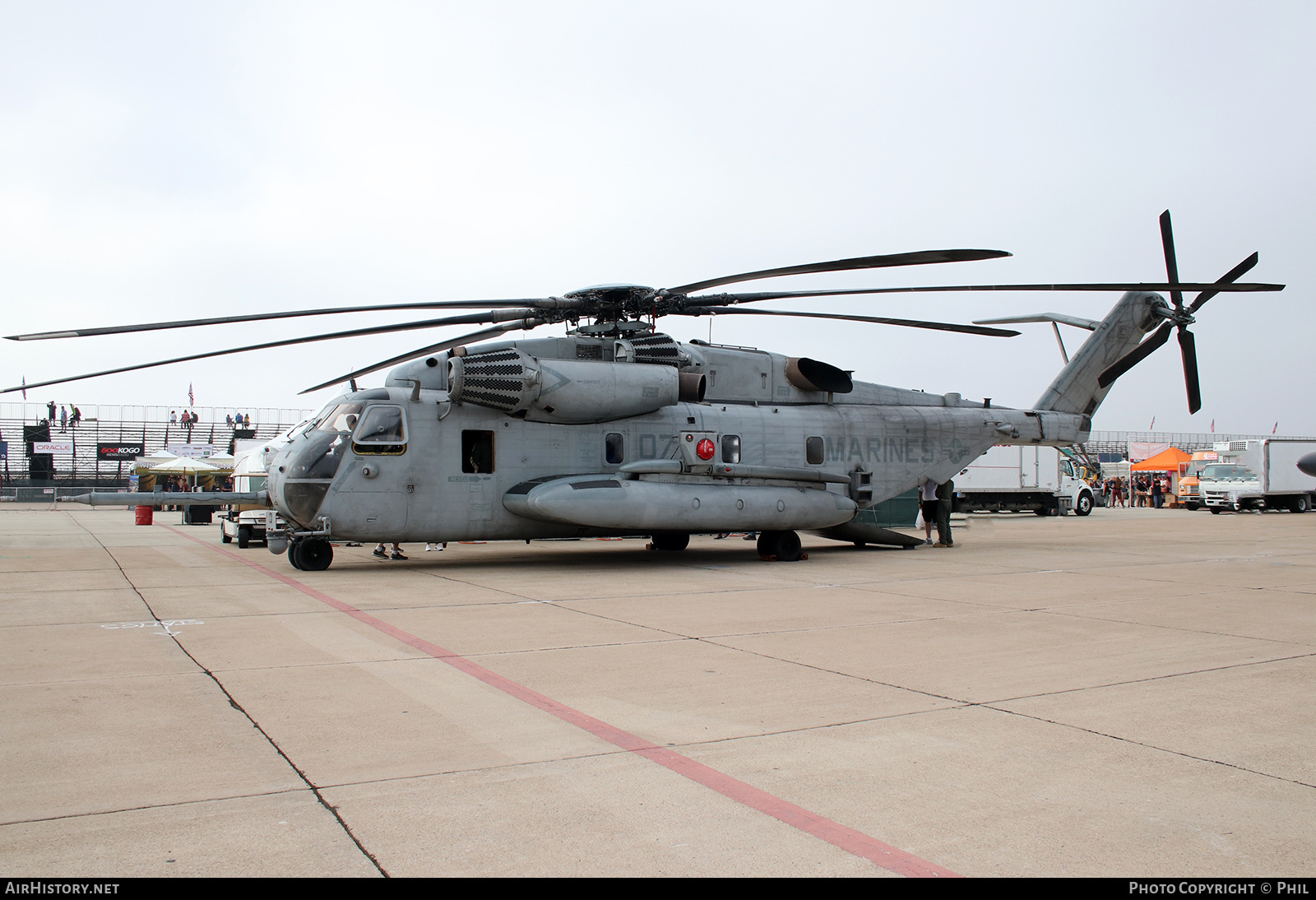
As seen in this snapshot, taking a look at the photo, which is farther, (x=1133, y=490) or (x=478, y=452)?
(x=1133, y=490)

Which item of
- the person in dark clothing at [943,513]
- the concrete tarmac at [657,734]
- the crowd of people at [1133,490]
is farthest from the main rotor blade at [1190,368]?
the crowd of people at [1133,490]

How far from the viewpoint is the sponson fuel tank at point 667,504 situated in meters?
13.8

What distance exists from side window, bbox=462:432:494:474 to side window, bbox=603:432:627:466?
189 centimetres

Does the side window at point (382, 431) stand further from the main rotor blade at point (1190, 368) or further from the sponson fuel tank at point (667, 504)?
the main rotor blade at point (1190, 368)

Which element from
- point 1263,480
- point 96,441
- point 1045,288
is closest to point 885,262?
point 1045,288

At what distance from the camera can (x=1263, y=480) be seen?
36.2 m

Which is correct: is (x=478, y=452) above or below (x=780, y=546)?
above

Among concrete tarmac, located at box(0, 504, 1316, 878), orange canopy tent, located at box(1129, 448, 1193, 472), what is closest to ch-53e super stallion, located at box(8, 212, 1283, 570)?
concrete tarmac, located at box(0, 504, 1316, 878)

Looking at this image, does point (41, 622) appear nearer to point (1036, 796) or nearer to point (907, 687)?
point (907, 687)

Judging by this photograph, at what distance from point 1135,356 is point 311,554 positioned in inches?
628

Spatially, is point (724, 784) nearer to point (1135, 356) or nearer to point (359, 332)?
point (359, 332)

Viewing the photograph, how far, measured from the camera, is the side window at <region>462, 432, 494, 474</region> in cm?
1416

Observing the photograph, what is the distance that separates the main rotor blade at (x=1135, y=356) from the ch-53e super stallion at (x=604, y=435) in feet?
1.46

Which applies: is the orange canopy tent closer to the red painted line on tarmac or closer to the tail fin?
the tail fin
